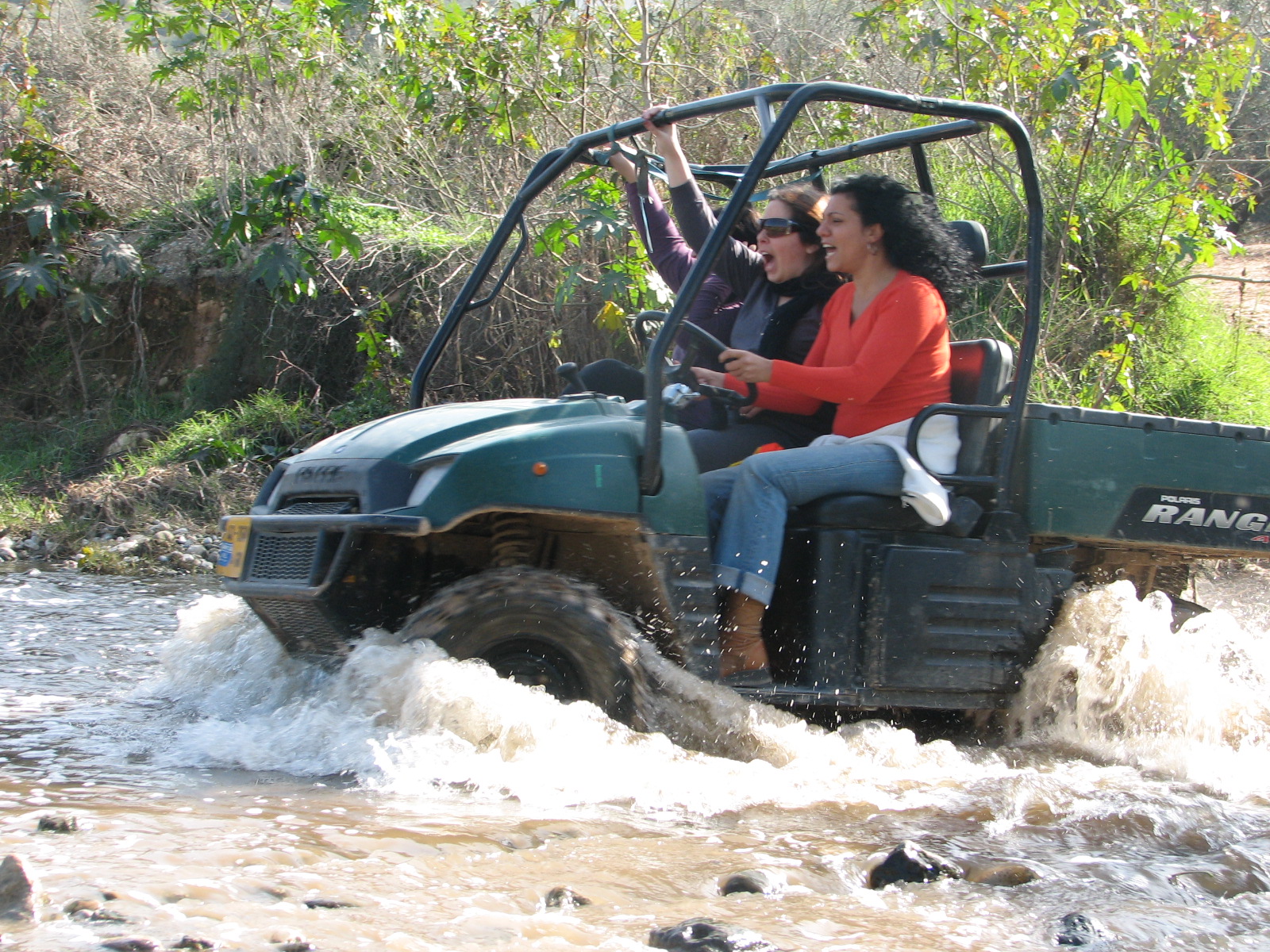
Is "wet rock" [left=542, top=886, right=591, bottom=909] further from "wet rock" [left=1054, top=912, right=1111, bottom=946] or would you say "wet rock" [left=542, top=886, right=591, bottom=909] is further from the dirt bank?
the dirt bank

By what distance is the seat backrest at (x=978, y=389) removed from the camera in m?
3.60

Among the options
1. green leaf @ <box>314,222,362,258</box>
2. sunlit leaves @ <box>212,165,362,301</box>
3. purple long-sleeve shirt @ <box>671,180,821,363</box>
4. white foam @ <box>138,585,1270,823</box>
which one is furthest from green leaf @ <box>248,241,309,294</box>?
purple long-sleeve shirt @ <box>671,180,821,363</box>

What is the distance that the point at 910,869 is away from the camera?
2520 mm

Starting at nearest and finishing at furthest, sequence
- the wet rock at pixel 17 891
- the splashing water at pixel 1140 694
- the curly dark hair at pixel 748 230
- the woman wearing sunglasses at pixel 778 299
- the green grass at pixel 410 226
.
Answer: the wet rock at pixel 17 891 → the splashing water at pixel 1140 694 → the woman wearing sunglasses at pixel 778 299 → the curly dark hair at pixel 748 230 → the green grass at pixel 410 226

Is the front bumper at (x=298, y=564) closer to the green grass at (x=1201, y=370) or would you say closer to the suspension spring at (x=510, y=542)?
the suspension spring at (x=510, y=542)

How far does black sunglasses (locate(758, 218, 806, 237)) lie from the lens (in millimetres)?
3980

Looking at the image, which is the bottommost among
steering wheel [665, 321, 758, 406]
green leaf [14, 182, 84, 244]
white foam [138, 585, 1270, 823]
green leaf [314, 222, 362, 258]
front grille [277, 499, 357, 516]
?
white foam [138, 585, 1270, 823]

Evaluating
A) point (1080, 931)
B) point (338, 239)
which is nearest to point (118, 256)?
point (338, 239)

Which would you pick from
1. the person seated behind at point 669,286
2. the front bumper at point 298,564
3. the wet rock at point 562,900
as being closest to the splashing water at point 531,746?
the front bumper at point 298,564

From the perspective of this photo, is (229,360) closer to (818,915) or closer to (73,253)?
(73,253)

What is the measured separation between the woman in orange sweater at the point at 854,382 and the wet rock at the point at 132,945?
68.6 inches

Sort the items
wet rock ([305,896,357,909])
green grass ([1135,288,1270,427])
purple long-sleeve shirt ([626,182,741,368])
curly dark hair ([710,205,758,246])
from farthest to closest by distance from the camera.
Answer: green grass ([1135,288,1270,427]) → curly dark hair ([710,205,758,246]) → purple long-sleeve shirt ([626,182,741,368]) → wet rock ([305,896,357,909])

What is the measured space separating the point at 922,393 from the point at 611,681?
4.07 feet

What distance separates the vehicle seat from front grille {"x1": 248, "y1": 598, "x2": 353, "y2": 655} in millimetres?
1285
